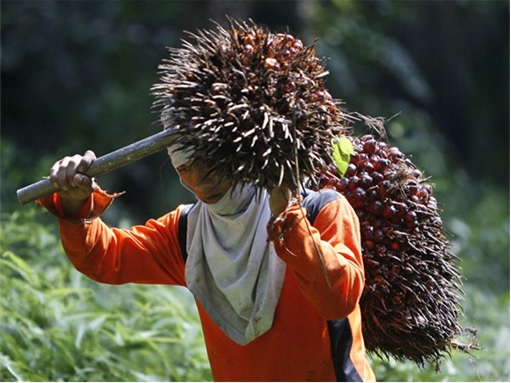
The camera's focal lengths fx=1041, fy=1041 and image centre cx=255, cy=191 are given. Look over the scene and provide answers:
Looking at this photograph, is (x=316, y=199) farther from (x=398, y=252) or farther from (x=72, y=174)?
(x=72, y=174)

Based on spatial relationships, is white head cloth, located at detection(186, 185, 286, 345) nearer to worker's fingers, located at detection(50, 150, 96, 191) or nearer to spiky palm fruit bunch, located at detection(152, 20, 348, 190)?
spiky palm fruit bunch, located at detection(152, 20, 348, 190)

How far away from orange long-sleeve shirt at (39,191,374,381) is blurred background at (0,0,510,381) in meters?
1.40

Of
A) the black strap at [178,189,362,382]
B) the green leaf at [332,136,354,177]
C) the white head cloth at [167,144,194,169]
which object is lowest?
the black strap at [178,189,362,382]

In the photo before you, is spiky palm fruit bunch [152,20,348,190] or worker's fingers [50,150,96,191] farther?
worker's fingers [50,150,96,191]

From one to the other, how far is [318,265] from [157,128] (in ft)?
24.4

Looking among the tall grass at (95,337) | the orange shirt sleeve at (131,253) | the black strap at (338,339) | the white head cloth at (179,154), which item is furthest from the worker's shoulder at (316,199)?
the tall grass at (95,337)

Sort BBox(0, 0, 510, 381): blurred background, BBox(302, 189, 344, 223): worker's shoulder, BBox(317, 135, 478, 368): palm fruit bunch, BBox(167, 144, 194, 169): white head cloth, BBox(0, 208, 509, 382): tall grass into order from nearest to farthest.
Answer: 1. BBox(167, 144, 194, 169): white head cloth
2. BBox(302, 189, 344, 223): worker's shoulder
3. BBox(317, 135, 478, 368): palm fruit bunch
4. BBox(0, 208, 509, 382): tall grass
5. BBox(0, 0, 510, 381): blurred background

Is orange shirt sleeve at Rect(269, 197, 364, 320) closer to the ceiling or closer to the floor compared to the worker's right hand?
closer to the floor

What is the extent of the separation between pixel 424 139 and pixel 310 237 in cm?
903

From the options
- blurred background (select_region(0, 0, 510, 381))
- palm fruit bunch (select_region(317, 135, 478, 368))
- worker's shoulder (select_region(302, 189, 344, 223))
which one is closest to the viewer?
worker's shoulder (select_region(302, 189, 344, 223))

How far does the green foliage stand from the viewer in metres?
5.06

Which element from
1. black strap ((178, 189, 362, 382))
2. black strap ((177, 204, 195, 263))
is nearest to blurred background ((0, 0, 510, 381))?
black strap ((177, 204, 195, 263))

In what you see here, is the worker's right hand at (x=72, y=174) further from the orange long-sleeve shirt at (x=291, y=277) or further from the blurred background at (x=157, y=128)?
the blurred background at (x=157, y=128)

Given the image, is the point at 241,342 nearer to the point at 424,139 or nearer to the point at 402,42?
the point at 424,139
